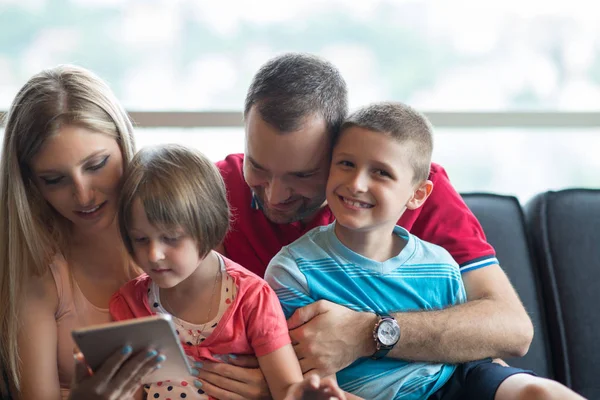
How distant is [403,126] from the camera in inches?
65.3

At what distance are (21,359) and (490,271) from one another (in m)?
1.13

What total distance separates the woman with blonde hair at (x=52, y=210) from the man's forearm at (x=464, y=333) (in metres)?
0.70

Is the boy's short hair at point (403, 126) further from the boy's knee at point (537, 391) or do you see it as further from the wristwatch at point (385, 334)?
the boy's knee at point (537, 391)

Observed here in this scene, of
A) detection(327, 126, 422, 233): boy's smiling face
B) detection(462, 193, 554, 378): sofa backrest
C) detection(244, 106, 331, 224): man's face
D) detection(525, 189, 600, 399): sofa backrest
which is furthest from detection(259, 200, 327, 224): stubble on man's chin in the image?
detection(525, 189, 600, 399): sofa backrest

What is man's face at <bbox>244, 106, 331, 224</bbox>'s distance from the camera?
1665 mm

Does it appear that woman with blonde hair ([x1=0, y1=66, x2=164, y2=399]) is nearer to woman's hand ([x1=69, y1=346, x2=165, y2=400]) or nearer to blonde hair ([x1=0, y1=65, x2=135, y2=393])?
blonde hair ([x1=0, y1=65, x2=135, y2=393])

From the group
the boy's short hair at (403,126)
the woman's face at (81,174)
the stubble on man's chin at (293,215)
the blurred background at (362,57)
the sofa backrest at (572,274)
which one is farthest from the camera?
the blurred background at (362,57)

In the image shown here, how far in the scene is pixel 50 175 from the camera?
5.13 feet

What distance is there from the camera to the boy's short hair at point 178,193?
143 centimetres

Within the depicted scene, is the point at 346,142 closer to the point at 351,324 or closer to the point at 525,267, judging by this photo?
the point at 351,324

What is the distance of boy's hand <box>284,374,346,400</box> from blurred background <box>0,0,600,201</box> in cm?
158

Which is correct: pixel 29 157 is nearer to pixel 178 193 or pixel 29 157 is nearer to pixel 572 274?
pixel 178 193

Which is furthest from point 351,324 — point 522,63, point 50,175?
point 522,63

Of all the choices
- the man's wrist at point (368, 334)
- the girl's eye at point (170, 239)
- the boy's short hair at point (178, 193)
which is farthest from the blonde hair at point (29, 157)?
the man's wrist at point (368, 334)
